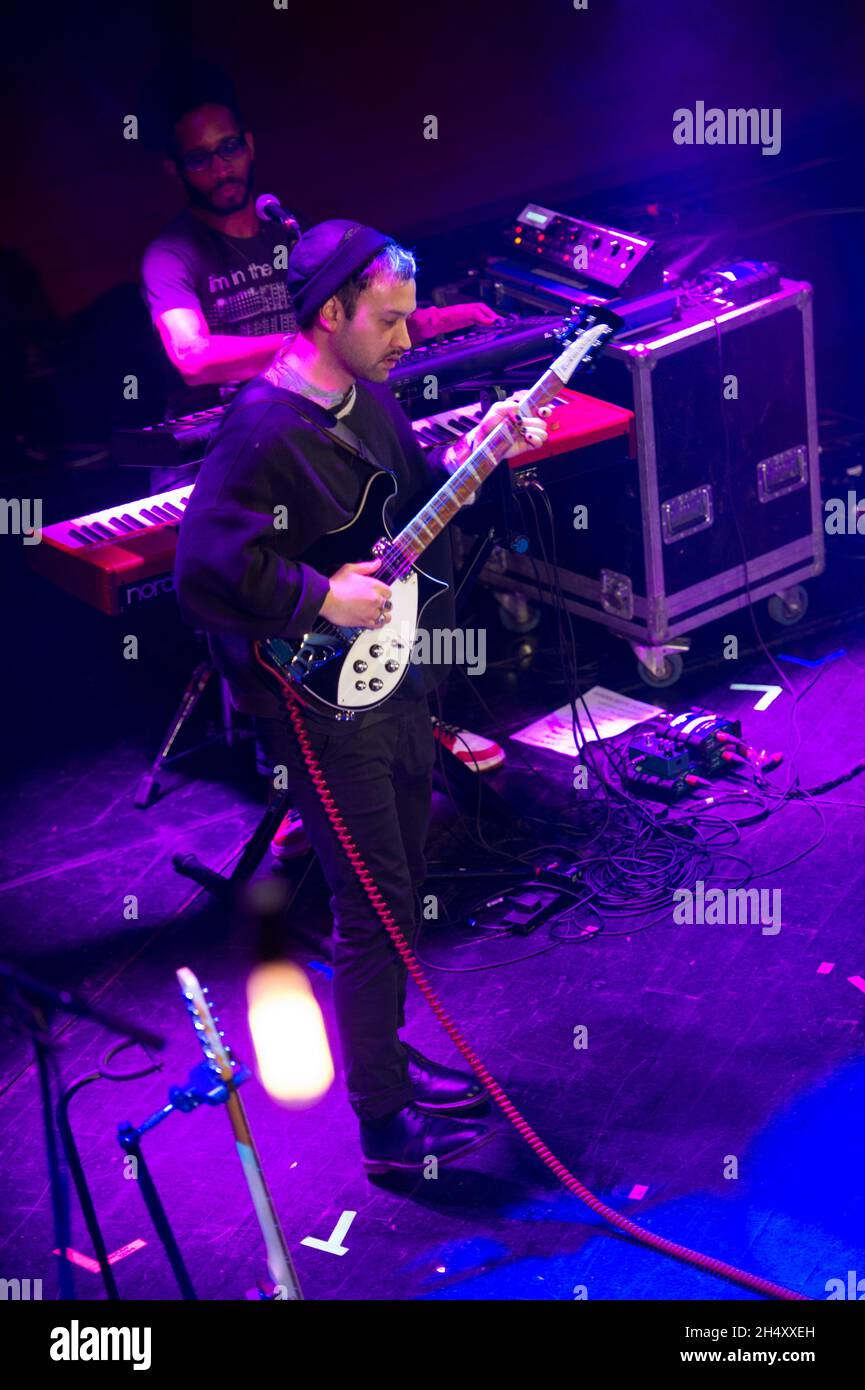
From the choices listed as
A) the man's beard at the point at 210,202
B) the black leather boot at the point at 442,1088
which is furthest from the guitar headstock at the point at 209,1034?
the man's beard at the point at 210,202

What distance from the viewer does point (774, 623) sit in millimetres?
6461

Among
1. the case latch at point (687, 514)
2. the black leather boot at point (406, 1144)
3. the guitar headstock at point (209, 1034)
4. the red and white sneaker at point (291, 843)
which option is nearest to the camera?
the guitar headstock at point (209, 1034)

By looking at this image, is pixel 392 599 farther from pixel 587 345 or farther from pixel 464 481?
pixel 587 345

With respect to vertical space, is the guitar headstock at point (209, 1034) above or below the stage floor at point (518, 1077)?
above

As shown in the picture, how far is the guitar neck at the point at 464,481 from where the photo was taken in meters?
3.65

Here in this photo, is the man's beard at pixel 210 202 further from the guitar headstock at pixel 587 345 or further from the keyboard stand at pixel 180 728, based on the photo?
the guitar headstock at pixel 587 345

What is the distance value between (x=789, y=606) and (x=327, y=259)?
3.34 m

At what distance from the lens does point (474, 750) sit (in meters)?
5.62

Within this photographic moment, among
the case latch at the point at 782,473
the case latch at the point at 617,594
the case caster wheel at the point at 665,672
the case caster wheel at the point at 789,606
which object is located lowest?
the case caster wheel at the point at 665,672

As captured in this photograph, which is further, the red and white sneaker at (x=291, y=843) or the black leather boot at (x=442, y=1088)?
the red and white sneaker at (x=291, y=843)

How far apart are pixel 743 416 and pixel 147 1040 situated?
415cm

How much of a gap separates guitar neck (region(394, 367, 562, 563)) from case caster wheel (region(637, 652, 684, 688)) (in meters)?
2.45

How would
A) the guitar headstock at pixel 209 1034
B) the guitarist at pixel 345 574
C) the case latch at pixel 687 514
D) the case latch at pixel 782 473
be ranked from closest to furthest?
the guitar headstock at pixel 209 1034 → the guitarist at pixel 345 574 → the case latch at pixel 687 514 → the case latch at pixel 782 473
